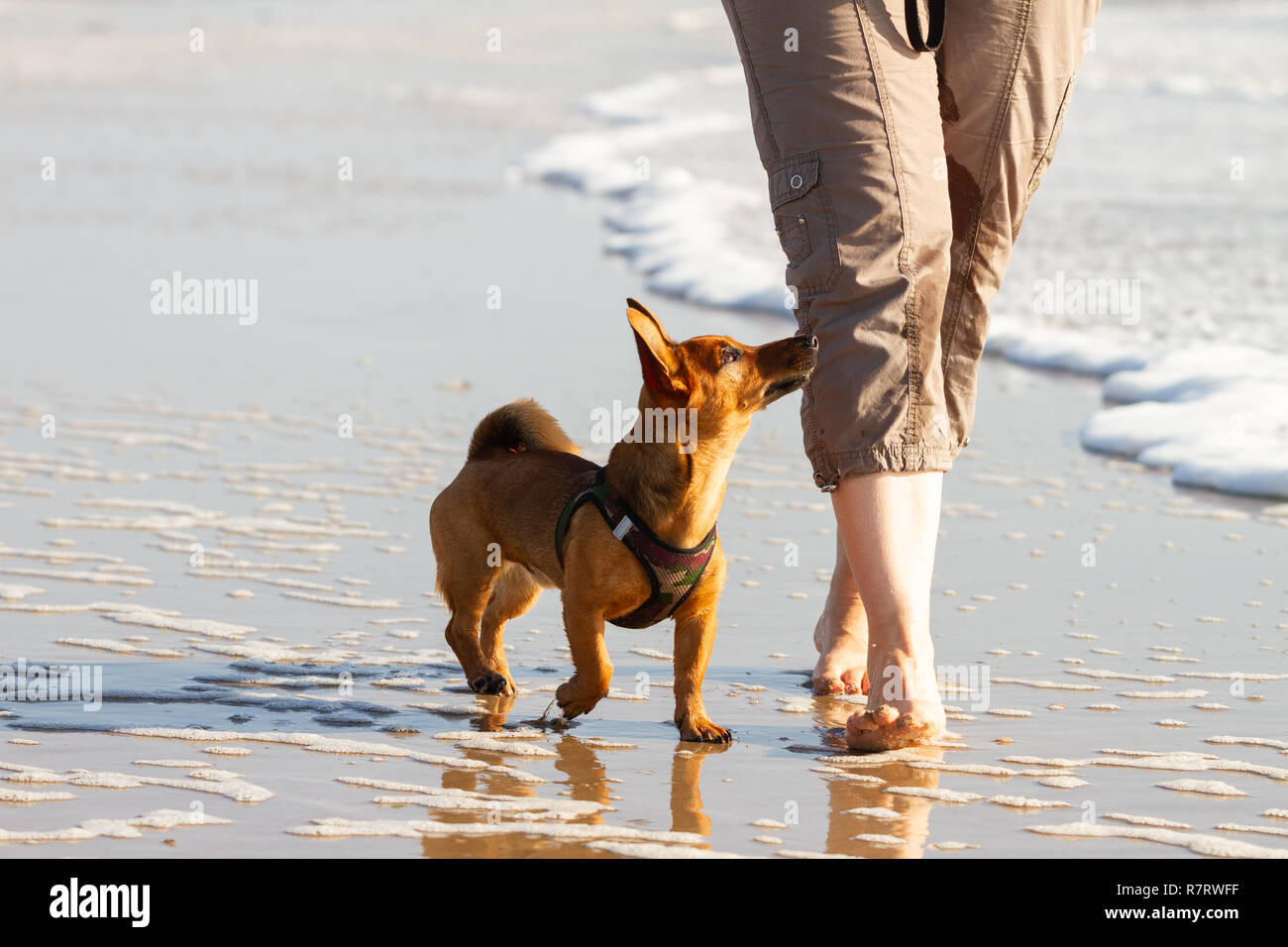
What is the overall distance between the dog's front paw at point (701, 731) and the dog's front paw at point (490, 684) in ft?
1.90

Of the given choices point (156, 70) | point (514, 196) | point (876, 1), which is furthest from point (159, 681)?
point (156, 70)

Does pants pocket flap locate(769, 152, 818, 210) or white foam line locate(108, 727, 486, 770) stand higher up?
pants pocket flap locate(769, 152, 818, 210)

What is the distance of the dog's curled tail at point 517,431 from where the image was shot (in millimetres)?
4535

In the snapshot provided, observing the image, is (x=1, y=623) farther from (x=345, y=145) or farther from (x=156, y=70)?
(x=156, y=70)

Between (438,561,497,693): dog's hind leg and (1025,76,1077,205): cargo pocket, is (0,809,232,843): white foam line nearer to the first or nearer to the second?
(438,561,497,693): dog's hind leg

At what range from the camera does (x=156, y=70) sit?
2211 cm

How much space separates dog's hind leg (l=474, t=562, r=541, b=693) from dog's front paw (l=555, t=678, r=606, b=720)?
46 centimetres

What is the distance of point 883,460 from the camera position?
360 cm

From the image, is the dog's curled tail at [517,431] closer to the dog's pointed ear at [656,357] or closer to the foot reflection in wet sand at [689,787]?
the dog's pointed ear at [656,357]

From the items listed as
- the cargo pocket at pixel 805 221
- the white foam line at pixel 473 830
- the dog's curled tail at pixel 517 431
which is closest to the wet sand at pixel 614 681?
the white foam line at pixel 473 830

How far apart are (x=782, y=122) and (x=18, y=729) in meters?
2.16

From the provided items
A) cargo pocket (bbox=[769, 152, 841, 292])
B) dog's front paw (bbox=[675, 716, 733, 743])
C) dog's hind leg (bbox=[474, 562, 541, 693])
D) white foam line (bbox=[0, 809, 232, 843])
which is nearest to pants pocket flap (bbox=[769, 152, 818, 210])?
cargo pocket (bbox=[769, 152, 841, 292])

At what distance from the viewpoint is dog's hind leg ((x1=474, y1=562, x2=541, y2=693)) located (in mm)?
4316

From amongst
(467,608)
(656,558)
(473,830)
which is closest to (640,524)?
(656,558)
